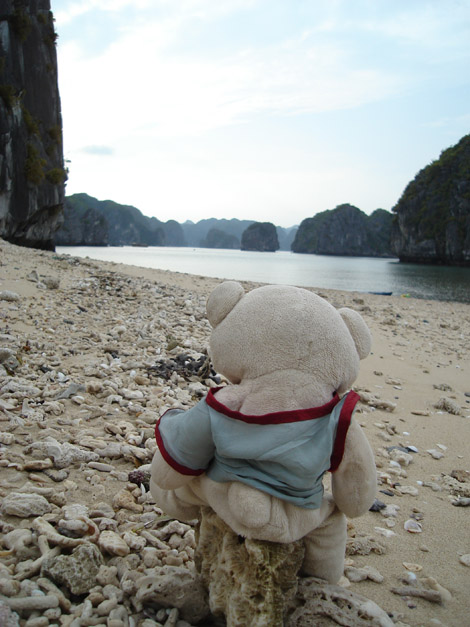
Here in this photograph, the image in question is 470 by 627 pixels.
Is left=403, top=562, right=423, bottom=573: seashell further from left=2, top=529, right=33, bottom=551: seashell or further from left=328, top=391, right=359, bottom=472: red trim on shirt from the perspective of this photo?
left=2, top=529, right=33, bottom=551: seashell

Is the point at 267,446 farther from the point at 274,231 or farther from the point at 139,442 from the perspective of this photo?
the point at 274,231

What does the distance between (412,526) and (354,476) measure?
1.39m

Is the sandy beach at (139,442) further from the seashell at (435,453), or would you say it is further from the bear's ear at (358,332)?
the bear's ear at (358,332)

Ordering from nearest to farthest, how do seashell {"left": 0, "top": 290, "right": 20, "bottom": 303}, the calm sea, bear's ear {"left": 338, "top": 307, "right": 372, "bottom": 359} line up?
bear's ear {"left": 338, "top": 307, "right": 372, "bottom": 359}, seashell {"left": 0, "top": 290, "right": 20, "bottom": 303}, the calm sea

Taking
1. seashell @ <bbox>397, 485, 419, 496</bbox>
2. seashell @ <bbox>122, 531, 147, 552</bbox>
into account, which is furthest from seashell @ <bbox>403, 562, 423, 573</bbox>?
seashell @ <bbox>122, 531, 147, 552</bbox>

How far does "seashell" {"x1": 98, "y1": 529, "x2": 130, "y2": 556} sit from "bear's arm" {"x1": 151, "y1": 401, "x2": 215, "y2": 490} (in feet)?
1.76

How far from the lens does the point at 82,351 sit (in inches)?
208

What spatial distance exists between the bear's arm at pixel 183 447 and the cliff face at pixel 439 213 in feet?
231

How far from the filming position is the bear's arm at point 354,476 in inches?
69.5

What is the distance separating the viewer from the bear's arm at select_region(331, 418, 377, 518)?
1766 mm

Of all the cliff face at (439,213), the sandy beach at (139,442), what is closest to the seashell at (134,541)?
the sandy beach at (139,442)

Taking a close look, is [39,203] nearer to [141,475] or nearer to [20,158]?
[20,158]

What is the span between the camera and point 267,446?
5.24 ft

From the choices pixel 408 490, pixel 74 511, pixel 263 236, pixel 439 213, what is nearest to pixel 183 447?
pixel 74 511
